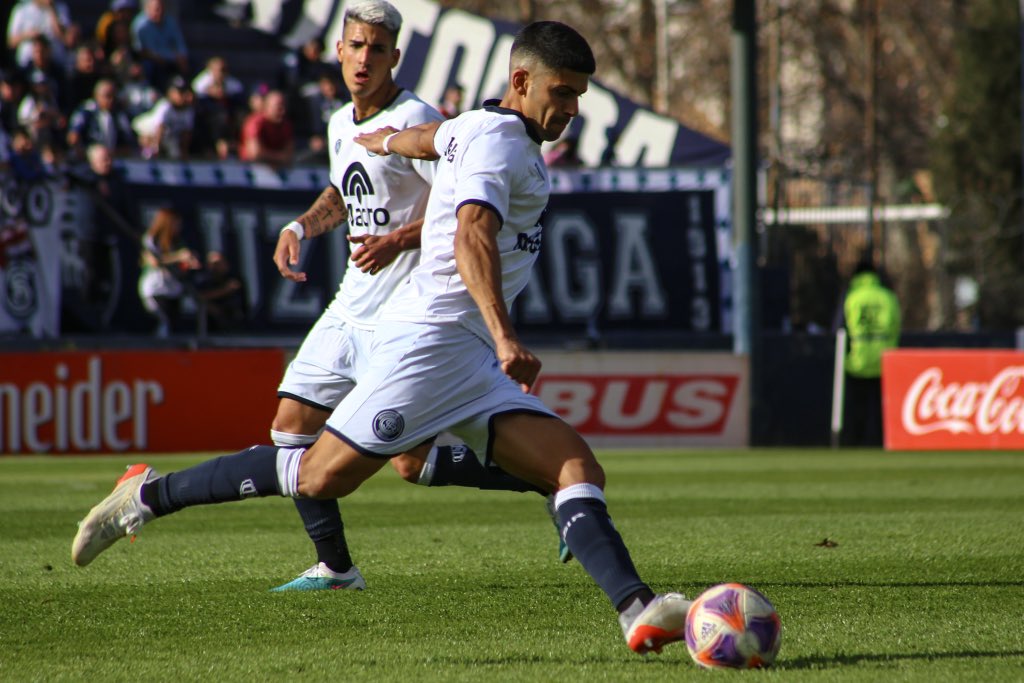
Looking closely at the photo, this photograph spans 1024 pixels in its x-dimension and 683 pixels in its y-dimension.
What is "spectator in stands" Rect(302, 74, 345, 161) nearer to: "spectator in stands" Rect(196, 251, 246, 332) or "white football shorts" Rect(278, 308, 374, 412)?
"spectator in stands" Rect(196, 251, 246, 332)

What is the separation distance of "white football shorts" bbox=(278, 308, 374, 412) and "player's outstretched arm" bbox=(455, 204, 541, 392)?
1473 millimetres

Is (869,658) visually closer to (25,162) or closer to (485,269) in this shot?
(485,269)

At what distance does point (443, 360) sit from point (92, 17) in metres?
18.8

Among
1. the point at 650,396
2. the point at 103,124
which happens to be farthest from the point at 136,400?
the point at 650,396

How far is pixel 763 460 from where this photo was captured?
15.6 metres

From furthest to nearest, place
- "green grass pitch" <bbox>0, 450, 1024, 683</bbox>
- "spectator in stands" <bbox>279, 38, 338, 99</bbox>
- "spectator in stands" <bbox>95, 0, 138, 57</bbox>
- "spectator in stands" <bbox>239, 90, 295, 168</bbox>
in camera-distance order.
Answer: "spectator in stands" <bbox>279, 38, 338, 99</bbox> → "spectator in stands" <bbox>95, 0, 138, 57</bbox> → "spectator in stands" <bbox>239, 90, 295, 168</bbox> → "green grass pitch" <bbox>0, 450, 1024, 683</bbox>

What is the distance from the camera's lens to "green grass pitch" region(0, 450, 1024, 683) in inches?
187

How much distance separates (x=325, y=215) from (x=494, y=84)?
14.9 metres

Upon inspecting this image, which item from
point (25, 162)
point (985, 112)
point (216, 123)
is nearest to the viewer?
point (25, 162)

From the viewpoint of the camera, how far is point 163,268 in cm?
1678

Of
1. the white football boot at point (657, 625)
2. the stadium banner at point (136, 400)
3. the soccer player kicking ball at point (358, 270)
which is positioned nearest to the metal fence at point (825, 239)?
the stadium banner at point (136, 400)

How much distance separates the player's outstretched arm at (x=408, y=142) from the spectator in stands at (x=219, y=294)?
11544mm

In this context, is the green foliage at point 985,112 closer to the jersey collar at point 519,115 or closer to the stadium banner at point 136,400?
the stadium banner at point 136,400

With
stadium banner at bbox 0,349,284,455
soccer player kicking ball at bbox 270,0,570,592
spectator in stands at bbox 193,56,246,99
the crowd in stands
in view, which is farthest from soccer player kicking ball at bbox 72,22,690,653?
spectator in stands at bbox 193,56,246,99
